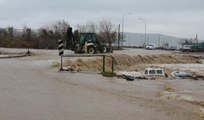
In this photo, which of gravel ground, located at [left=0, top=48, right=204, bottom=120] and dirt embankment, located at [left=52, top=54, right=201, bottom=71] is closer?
gravel ground, located at [left=0, top=48, right=204, bottom=120]

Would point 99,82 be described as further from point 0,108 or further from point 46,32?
point 46,32

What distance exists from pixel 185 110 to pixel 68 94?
15.3 feet

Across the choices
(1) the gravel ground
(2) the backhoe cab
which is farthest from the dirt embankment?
(1) the gravel ground

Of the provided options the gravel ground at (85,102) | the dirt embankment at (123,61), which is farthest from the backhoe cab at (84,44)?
the gravel ground at (85,102)

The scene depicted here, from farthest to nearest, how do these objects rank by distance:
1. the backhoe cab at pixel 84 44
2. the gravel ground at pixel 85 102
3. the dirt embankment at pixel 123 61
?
the backhoe cab at pixel 84 44, the dirt embankment at pixel 123 61, the gravel ground at pixel 85 102

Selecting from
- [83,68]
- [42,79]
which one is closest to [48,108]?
[42,79]

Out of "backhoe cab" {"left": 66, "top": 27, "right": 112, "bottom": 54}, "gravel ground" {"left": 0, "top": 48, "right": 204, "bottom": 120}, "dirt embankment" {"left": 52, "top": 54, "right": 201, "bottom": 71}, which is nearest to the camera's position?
"gravel ground" {"left": 0, "top": 48, "right": 204, "bottom": 120}

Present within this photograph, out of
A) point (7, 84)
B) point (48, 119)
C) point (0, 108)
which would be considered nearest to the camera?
point (48, 119)

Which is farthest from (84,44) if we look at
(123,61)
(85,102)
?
(85,102)

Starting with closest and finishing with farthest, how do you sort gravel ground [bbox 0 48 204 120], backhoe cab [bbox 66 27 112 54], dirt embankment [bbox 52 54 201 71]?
gravel ground [bbox 0 48 204 120]
dirt embankment [bbox 52 54 201 71]
backhoe cab [bbox 66 27 112 54]

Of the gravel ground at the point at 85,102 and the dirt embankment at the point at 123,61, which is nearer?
the gravel ground at the point at 85,102

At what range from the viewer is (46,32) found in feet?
332

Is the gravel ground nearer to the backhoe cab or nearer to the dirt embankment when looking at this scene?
the dirt embankment

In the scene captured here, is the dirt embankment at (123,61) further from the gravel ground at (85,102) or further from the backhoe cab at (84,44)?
the gravel ground at (85,102)
